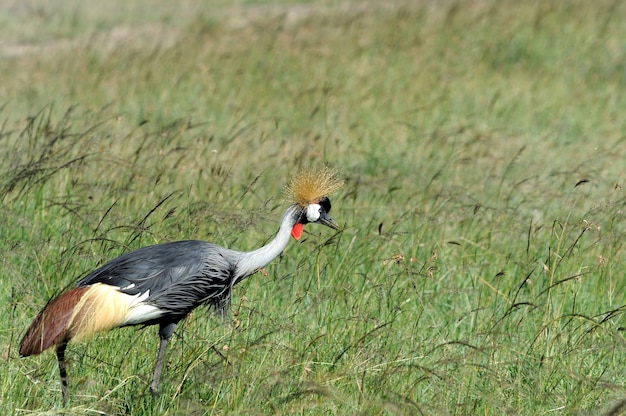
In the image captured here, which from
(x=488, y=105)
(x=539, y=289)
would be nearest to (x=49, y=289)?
(x=539, y=289)

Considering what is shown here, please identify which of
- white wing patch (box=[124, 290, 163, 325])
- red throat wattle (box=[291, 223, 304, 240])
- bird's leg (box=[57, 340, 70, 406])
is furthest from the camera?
red throat wattle (box=[291, 223, 304, 240])

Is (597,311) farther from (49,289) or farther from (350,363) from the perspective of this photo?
(49,289)

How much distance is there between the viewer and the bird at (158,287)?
11.3 ft

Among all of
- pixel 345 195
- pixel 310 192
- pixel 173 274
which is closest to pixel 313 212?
pixel 310 192

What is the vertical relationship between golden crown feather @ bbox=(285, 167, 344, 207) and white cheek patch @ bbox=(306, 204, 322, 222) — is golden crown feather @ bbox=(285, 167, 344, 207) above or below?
above

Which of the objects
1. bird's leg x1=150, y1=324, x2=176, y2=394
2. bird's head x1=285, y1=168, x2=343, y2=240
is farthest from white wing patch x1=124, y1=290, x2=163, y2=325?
bird's head x1=285, y1=168, x2=343, y2=240

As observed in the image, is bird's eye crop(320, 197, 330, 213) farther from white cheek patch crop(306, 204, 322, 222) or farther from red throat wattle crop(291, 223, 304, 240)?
red throat wattle crop(291, 223, 304, 240)

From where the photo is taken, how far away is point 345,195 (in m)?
5.23

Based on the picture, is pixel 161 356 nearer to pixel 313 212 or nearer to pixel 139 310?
pixel 139 310

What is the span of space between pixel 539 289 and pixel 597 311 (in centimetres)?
31

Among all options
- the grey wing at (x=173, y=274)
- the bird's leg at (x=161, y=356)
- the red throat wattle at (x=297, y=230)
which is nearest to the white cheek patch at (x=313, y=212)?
the red throat wattle at (x=297, y=230)

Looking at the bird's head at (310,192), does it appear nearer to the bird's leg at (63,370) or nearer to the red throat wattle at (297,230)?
the red throat wattle at (297,230)

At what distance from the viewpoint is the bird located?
3455 mm

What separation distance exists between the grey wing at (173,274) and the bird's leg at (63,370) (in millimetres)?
270
